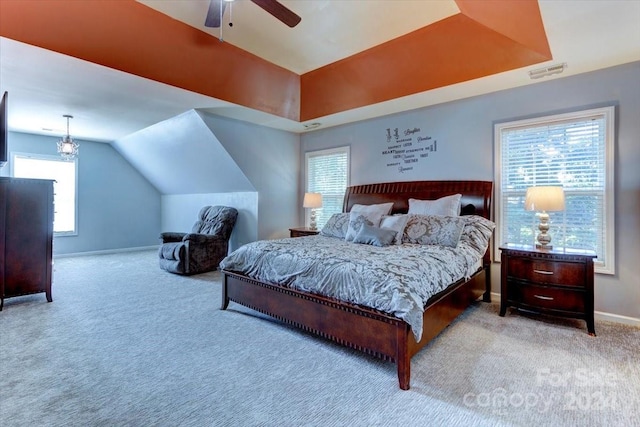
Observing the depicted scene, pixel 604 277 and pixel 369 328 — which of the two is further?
pixel 604 277

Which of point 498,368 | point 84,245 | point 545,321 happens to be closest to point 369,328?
point 498,368

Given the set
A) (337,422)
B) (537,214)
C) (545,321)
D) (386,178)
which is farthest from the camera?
(386,178)

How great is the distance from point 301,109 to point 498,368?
414 centimetres

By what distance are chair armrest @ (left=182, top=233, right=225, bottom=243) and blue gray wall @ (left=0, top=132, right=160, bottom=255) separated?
3299 millimetres

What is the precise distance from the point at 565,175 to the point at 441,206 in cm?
126

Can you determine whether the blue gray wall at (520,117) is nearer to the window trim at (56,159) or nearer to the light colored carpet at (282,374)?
the light colored carpet at (282,374)

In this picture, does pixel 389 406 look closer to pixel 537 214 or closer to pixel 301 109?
pixel 537 214

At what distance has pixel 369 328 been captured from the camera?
206 cm

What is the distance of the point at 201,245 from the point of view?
4969 mm

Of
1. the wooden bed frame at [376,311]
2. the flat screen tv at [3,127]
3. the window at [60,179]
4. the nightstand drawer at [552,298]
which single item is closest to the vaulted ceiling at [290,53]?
the flat screen tv at [3,127]

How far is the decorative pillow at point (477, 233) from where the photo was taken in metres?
3.17

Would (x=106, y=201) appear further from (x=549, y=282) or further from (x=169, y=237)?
(x=549, y=282)

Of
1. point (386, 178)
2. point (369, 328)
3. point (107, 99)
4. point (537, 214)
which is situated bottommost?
point (369, 328)

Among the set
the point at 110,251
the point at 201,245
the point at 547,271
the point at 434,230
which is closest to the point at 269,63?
the point at 201,245
